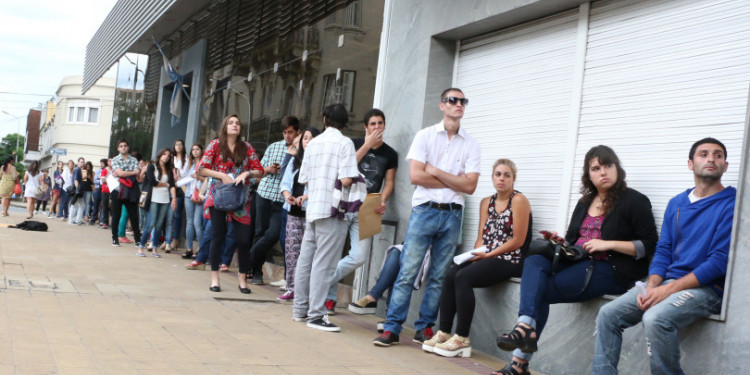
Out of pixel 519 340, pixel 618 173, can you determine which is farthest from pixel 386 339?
pixel 618 173

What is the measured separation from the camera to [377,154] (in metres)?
7.86

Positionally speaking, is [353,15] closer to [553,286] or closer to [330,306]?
[330,306]

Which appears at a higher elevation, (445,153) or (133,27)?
(133,27)

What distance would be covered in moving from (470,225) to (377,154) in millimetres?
1224

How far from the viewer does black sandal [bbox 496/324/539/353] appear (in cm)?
495

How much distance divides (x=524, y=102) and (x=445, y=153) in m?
1.01

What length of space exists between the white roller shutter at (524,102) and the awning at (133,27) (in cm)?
1073

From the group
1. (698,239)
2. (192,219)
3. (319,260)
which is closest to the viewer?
Result: (698,239)

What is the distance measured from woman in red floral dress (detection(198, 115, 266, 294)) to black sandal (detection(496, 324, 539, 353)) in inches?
157

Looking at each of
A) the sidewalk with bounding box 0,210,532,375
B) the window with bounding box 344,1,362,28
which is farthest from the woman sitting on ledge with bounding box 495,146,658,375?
the window with bounding box 344,1,362,28

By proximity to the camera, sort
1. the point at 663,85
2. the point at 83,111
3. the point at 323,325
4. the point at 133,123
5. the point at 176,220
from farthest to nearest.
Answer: the point at 83,111 → the point at 133,123 → the point at 176,220 → the point at 323,325 → the point at 663,85

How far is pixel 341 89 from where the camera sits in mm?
9789

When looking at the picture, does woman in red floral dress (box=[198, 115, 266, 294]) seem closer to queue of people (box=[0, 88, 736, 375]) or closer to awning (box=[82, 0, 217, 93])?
queue of people (box=[0, 88, 736, 375])

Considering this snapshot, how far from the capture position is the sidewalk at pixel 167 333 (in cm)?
466
